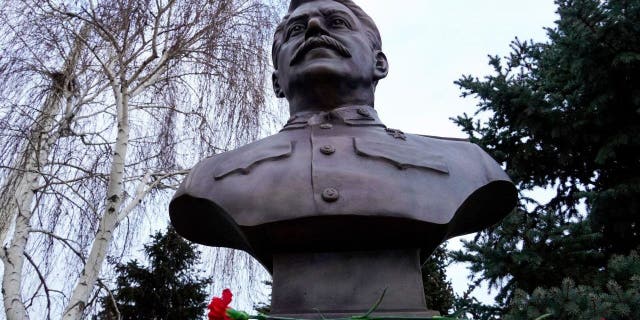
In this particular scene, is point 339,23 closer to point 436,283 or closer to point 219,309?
point 219,309

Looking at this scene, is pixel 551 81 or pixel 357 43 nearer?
pixel 357 43

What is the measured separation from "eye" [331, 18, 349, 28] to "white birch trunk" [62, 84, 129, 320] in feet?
10.8

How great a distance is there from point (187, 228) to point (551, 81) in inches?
147

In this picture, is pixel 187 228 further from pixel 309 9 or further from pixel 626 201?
pixel 626 201

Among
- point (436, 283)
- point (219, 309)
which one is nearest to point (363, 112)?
point (219, 309)

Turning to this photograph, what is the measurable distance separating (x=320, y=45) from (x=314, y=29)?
86 mm

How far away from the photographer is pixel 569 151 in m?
5.68

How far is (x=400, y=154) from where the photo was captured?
2562 millimetres

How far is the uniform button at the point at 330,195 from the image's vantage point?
233 cm

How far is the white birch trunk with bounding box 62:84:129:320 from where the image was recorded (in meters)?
5.30

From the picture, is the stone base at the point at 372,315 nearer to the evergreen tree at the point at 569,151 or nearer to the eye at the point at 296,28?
the eye at the point at 296,28

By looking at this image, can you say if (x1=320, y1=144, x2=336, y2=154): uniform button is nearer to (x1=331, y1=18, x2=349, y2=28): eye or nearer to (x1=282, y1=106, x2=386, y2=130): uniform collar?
(x1=282, y1=106, x2=386, y2=130): uniform collar

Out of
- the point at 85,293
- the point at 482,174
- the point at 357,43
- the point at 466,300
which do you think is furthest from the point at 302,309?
the point at 85,293

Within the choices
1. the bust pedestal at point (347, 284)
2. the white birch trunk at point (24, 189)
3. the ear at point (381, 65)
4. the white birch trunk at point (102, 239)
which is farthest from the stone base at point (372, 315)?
the white birch trunk at point (24, 189)
